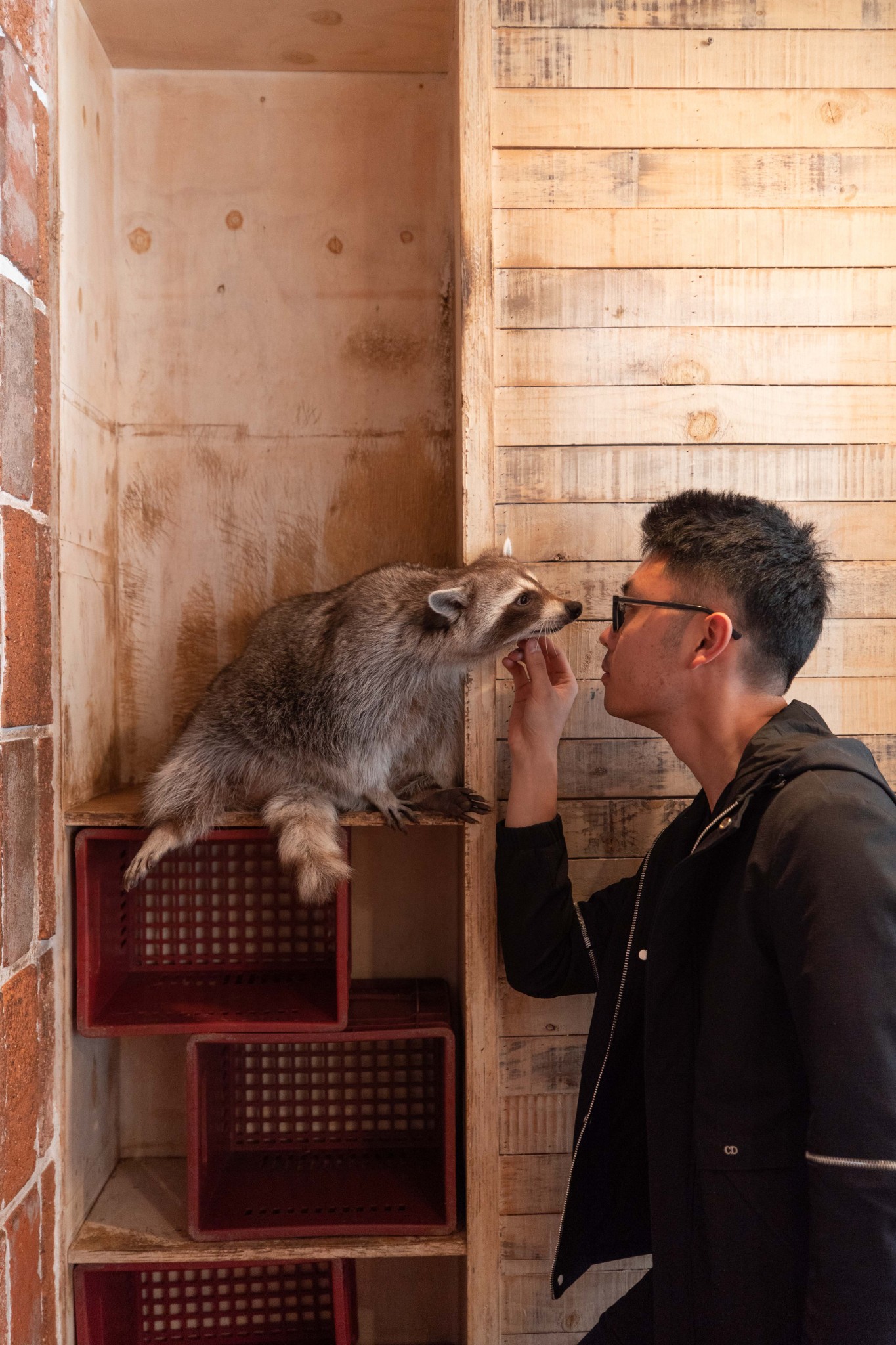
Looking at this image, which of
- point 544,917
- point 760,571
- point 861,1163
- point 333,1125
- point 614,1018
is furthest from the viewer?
point 333,1125

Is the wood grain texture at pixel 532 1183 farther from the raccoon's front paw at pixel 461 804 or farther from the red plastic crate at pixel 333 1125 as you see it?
the raccoon's front paw at pixel 461 804

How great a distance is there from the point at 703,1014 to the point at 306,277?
194 cm

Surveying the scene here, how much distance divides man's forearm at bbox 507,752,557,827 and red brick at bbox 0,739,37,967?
915mm

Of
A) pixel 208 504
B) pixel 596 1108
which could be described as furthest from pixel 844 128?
pixel 596 1108

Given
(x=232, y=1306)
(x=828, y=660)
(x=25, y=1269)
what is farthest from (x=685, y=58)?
(x=232, y=1306)

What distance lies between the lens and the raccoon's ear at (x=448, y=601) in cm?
174

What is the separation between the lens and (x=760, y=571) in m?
1.47

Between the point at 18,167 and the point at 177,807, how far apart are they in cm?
123

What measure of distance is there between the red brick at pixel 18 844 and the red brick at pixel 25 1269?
47 centimetres

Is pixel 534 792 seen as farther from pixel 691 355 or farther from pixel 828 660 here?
pixel 691 355

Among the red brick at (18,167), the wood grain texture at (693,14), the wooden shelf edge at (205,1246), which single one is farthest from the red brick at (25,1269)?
the wood grain texture at (693,14)

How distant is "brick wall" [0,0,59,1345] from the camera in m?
1.56

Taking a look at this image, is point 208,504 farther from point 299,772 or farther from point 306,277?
point 299,772

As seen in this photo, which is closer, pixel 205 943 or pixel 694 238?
pixel 694 238
